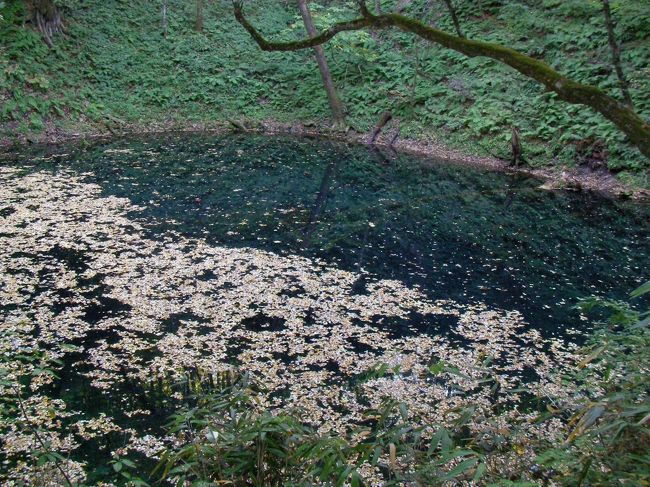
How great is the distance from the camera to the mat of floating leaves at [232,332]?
12.7 feet

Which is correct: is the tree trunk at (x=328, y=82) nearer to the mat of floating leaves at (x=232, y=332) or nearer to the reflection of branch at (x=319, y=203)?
the reflection of branch at (x=319, y=203)

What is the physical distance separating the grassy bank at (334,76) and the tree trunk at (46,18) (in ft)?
1.13

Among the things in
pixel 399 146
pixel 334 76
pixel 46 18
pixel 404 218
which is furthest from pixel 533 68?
pixel 46 18

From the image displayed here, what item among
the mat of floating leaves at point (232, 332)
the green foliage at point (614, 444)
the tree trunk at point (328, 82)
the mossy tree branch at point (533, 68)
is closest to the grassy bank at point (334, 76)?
the tree trunk at point (328, 82)

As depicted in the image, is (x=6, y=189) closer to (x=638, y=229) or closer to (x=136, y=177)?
(x=136, y=177)

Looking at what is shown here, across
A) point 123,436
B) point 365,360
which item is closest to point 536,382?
point 365,360

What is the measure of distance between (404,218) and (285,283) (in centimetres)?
340

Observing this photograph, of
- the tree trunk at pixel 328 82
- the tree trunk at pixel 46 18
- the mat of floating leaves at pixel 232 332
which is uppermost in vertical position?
the tree trunk at pixel 328 82

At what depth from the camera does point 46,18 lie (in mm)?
16219

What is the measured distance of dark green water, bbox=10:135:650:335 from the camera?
651cm

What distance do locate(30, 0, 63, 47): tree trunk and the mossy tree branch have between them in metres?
15.6

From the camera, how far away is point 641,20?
1230cm

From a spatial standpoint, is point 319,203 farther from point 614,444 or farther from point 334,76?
point 334,76

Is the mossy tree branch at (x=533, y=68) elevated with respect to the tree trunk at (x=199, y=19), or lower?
lower
